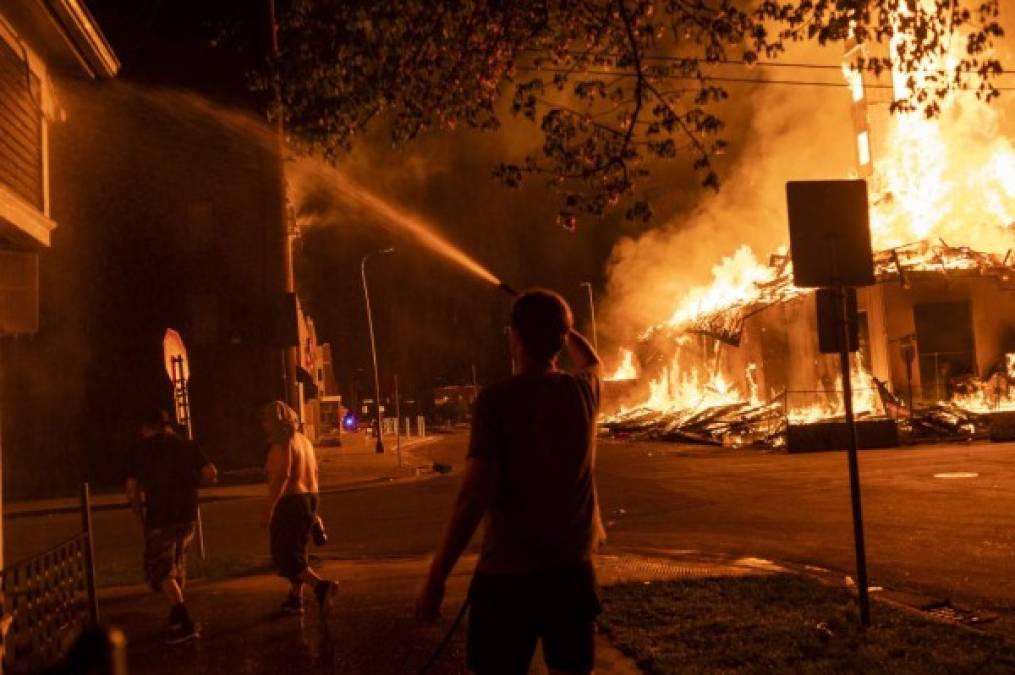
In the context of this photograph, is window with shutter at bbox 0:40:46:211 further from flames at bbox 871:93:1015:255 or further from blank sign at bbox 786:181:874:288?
flames at bbox 871:93:1015:255

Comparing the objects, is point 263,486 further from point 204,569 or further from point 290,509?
point 290,509

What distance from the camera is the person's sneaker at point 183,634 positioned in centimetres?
650

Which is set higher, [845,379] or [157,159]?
[157,159]

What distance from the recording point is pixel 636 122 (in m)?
7.58

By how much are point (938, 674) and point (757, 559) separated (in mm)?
4161

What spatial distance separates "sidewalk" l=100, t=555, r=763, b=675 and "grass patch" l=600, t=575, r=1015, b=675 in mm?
366

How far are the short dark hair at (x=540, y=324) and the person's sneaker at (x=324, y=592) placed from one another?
4.53 metres

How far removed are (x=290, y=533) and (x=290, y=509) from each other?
0.19 meters

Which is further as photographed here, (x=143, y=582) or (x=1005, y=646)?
(x=143, y=582)

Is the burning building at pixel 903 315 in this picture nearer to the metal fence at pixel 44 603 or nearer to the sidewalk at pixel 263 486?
the sidewalk at pixel 263 486

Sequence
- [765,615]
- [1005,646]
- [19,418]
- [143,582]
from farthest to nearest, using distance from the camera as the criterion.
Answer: [19,418]
[143,582]
[765,615]
[1005,646]

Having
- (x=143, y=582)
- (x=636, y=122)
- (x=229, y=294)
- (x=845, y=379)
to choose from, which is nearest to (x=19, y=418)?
(x=229, y=294)

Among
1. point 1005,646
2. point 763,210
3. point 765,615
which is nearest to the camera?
point 1005,646

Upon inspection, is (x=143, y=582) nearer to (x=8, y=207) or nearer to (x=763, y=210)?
(x=8, y=207)
